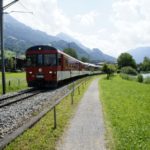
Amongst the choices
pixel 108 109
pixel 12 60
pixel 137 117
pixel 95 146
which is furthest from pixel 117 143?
pixel 12 60

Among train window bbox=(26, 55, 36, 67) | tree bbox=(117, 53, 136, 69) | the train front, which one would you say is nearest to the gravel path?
the train front

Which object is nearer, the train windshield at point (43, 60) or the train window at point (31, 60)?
the train windshield at point (43, 60)

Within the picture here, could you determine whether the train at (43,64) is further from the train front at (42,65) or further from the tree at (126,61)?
the tree at (126,61)

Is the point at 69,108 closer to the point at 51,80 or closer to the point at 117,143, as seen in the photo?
the point at 117,143

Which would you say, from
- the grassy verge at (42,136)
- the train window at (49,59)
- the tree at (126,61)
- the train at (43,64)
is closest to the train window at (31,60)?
the train at (43,64)

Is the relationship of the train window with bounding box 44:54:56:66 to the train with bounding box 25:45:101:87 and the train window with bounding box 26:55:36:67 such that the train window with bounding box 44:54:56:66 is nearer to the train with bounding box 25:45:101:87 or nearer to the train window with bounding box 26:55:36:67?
the train with bounding box 25:45:101:87

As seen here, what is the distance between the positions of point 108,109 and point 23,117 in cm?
399

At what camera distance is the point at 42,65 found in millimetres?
27469

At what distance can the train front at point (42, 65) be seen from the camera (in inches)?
1074

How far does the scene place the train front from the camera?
89.5 feet

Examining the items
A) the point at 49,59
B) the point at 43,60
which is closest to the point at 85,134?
the point at 49,59

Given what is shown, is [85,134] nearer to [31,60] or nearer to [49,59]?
[49,59]

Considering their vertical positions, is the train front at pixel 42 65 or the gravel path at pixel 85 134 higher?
the train front at pixel 42 65

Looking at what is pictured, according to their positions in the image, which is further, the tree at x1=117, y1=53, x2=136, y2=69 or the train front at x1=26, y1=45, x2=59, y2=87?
the tree at x1=117, y1=53, x2=136, y2=69
